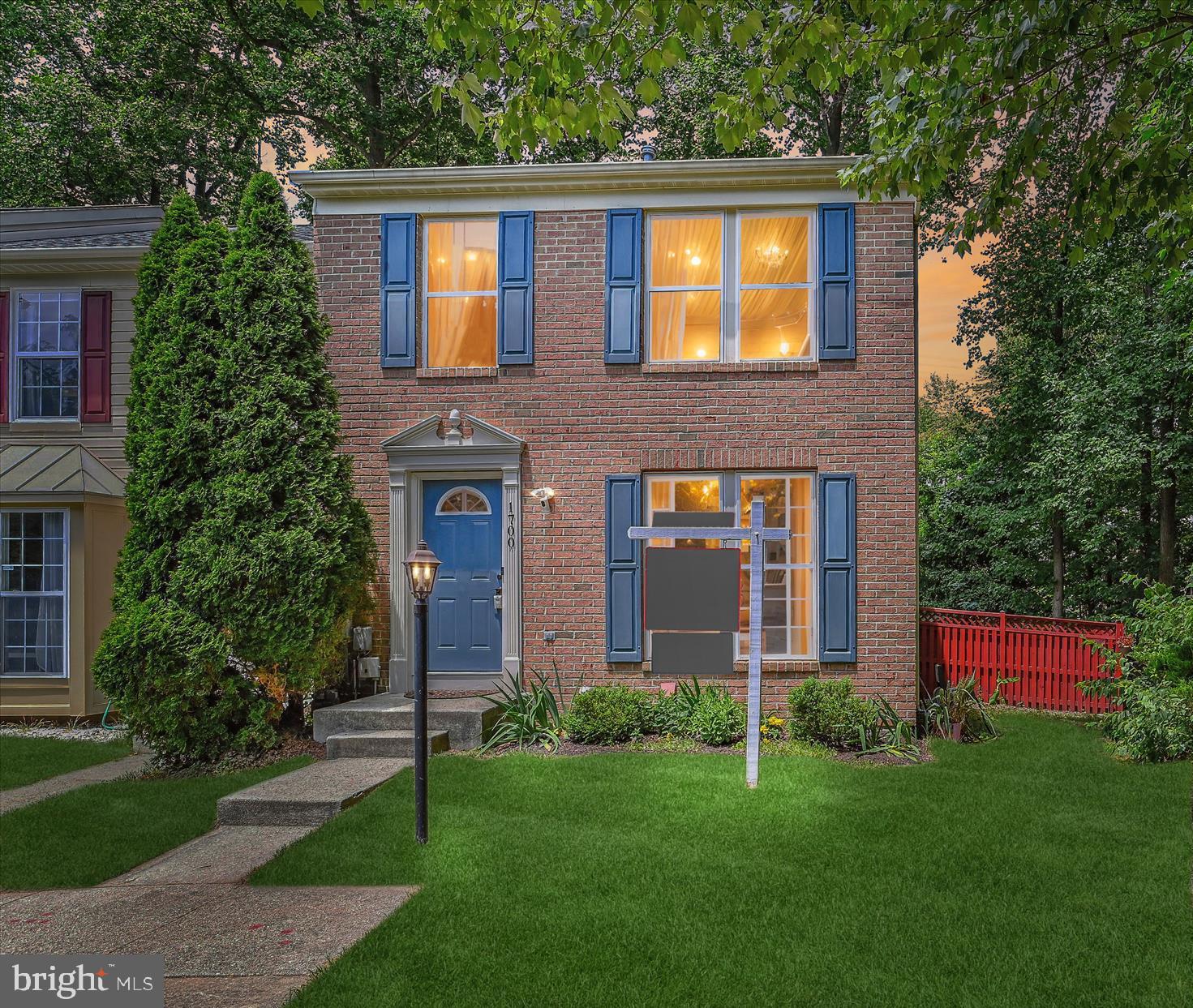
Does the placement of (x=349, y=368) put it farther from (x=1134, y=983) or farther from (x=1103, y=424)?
(x=1103, y=424)

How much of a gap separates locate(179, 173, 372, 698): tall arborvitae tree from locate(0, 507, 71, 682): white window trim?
345 centimetres

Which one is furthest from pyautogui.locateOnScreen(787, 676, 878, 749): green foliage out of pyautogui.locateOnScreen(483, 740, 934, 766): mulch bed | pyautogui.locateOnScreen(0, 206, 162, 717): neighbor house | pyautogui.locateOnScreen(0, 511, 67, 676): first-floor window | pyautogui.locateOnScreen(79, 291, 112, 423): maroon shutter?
pyautogui.locateOnScreen(79, 291, 112, 423): maroon shutter

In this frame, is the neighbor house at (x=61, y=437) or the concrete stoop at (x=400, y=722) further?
the neighbor house at (x=61, y=437)

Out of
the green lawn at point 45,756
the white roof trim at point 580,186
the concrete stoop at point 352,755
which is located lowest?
the green lawn at point 45,756

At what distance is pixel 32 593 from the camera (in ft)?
34.4

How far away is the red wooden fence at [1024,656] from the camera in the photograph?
1106cm

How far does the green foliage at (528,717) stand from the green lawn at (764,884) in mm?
727

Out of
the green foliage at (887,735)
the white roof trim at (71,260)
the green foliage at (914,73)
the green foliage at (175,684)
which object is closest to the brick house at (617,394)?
the green foliage at (887,735)

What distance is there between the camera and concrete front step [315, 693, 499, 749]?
8273mm

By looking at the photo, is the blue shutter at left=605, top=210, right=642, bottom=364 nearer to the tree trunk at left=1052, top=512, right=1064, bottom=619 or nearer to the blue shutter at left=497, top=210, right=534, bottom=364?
the blue shutter at left=497, top=210, right=534, bottom=364

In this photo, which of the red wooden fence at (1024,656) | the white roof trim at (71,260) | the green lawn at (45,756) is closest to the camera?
the green lawn at (45,756)

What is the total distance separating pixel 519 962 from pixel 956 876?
8.65 ft

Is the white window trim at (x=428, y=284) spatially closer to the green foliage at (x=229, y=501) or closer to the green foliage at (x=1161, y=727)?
the green foliage at (x=229, y=501)

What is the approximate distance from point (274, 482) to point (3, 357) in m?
5.98
